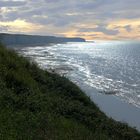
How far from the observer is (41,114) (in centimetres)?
1313

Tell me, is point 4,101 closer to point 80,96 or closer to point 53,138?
point 53,138

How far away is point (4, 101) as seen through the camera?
1299 centimetres

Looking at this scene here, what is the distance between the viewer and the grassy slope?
1126cm

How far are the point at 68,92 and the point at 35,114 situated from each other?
7.13m

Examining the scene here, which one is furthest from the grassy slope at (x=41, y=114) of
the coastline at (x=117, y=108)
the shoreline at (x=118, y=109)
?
the shoreline at (x=118, y=109)

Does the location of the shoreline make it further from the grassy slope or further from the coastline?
the grassy slope

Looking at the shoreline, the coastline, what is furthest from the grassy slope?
the shoreline

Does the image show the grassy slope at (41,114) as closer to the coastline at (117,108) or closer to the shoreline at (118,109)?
the coastline at (117,108)

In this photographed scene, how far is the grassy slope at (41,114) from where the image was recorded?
11.3 meters

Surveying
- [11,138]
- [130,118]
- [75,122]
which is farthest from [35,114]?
[130,118]

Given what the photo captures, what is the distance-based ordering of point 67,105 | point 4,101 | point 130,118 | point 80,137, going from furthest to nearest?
point 130,118 → point 67,105 → point 4,101 → point 80,137

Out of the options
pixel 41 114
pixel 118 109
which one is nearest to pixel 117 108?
pixel 118 109

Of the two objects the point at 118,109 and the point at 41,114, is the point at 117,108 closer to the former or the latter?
the point at 118,109

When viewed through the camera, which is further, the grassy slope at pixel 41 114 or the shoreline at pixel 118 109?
the shoreline at pixel 118 109
